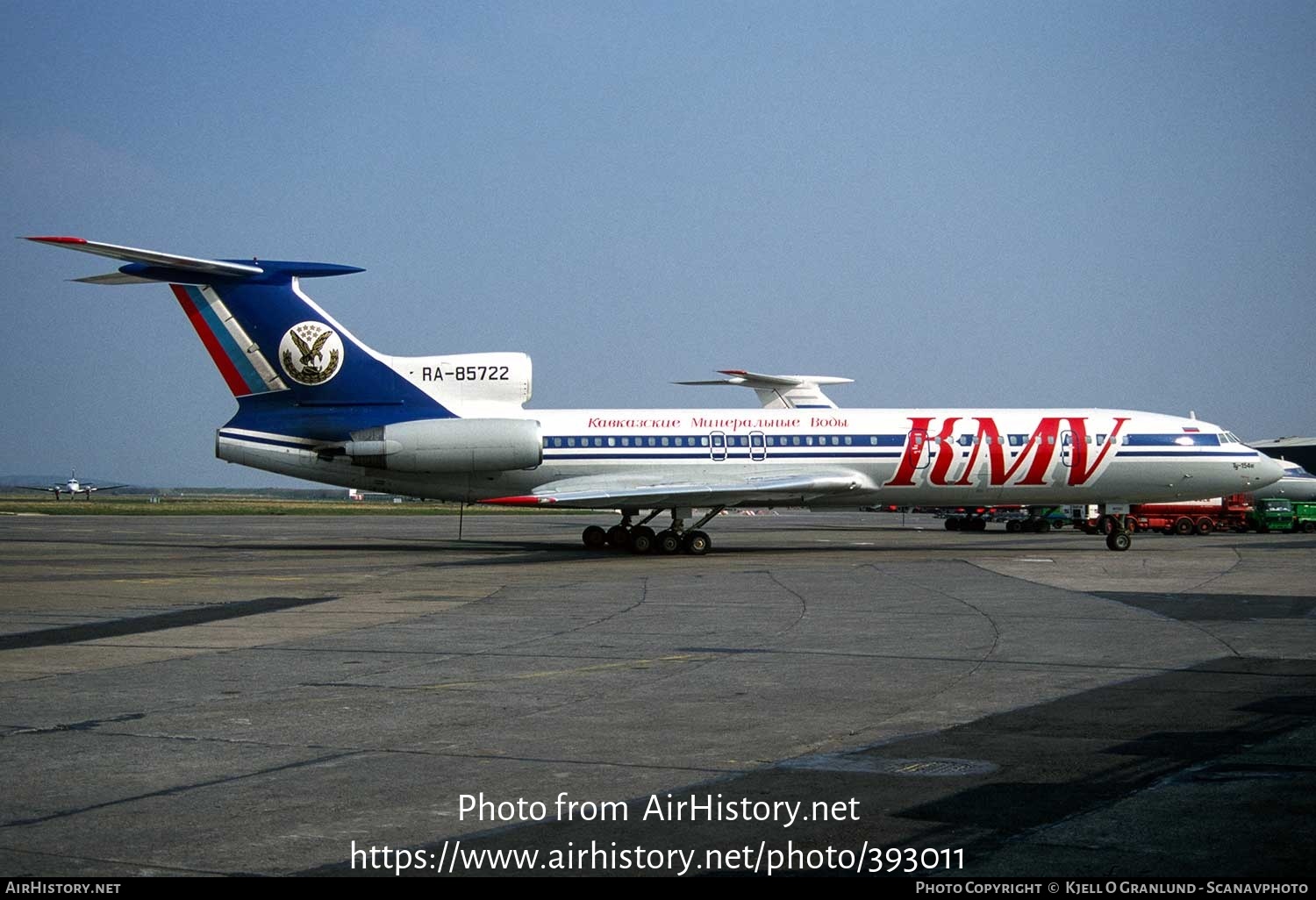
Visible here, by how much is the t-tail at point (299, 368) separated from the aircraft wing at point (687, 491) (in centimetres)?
251

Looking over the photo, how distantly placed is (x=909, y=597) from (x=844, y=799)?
1220 cm

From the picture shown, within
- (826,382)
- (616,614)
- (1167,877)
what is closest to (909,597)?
(616,614)

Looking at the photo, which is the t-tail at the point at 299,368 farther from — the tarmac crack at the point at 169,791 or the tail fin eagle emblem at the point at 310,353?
the tarmac crack at the point at 169,791

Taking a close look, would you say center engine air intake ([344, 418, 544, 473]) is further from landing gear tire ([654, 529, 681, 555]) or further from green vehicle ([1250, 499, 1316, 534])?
green vehicle ([1250, 499, 1316, 534])

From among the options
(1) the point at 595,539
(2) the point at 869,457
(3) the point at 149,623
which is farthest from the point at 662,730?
(1) the point at 595,539

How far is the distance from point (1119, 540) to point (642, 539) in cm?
1203

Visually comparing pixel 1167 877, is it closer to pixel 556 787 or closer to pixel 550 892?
pixel 550 892

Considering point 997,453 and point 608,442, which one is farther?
point 997,453

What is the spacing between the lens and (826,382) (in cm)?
5850

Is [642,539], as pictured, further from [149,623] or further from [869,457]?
[149,623]

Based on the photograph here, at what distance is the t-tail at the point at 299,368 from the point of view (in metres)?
29.1

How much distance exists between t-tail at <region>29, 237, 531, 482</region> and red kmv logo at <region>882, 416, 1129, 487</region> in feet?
33.7

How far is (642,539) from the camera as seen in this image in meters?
31.8

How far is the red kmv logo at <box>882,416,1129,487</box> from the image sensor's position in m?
32.1
